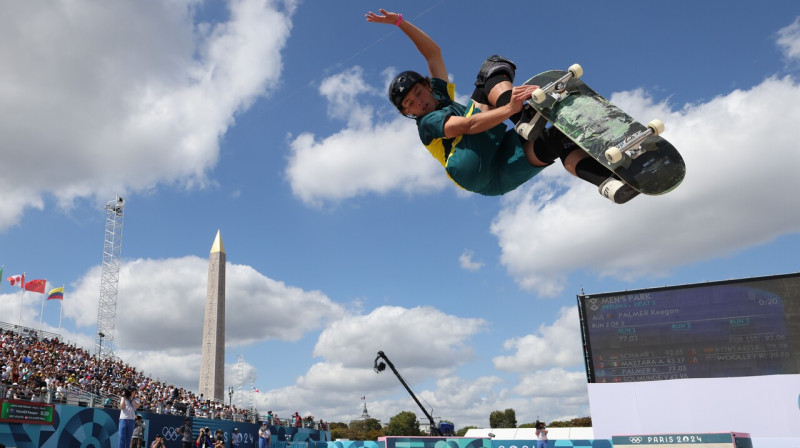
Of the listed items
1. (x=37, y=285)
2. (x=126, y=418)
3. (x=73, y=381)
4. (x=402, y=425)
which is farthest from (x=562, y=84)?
(x=402, y=425)

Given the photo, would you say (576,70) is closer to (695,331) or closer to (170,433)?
(695,331)

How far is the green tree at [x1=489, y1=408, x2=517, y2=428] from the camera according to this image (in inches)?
2173

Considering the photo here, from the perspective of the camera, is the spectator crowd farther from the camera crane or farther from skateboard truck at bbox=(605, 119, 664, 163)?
skateboard truck at bbox=(605, 119, 664, 163)

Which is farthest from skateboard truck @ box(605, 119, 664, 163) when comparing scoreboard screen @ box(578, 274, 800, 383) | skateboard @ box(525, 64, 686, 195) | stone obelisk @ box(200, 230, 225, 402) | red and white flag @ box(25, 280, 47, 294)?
red and white flag @ box(25, 280, 47, 294)

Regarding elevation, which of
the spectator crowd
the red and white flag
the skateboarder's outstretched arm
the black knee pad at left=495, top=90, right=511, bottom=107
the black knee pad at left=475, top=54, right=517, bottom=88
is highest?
the red and white flag

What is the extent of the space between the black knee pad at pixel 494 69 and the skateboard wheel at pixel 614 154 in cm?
99

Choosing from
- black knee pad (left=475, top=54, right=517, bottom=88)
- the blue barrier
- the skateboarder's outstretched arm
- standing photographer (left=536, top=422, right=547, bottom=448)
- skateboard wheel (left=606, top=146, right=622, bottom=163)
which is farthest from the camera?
standing photographer (left=536, top=422, right=547, bottom=448)

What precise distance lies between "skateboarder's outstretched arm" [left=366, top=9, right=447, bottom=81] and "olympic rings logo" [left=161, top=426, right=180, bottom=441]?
66.8 ft

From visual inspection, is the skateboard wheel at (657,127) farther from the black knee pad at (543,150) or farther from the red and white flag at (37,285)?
the red and white flag at (37,285)

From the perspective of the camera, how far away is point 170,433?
21.5 m

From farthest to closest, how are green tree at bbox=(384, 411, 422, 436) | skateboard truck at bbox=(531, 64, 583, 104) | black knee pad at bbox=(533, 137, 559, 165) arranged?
green tree at bbox=(384, 411, 422, 436) < black knee pad at bbox=(533, 137, 559, 165) < skateboard truck at bbox=(531, 64, 583, 104)

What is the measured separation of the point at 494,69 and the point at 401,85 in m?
0.69

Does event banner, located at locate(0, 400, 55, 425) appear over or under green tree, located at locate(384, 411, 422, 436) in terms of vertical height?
over

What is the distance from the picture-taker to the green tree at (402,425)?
166 feet
